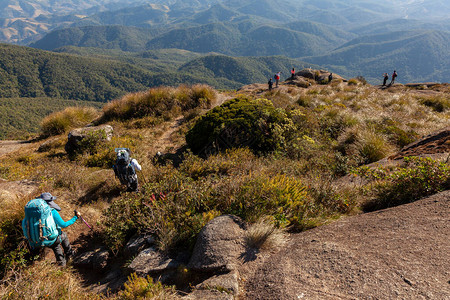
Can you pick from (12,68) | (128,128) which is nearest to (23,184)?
(128,128)

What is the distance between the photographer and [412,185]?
4.37 meters

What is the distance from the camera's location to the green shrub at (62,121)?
12820mm

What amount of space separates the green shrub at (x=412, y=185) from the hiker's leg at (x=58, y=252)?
6125mm

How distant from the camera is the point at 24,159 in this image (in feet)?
30.8

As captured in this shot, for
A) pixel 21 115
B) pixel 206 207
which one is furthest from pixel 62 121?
pixel 21 115

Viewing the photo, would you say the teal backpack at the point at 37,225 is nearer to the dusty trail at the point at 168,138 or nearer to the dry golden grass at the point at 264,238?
the dry golden grass at the point at 264,238

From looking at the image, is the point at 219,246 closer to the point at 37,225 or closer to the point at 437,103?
the point at 37,225

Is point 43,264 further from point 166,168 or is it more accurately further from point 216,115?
point 216,115

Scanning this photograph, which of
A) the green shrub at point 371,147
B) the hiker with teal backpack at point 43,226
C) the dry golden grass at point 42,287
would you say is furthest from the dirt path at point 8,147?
the green shrub at point 371,147

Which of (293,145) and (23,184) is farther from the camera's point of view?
(293,145)

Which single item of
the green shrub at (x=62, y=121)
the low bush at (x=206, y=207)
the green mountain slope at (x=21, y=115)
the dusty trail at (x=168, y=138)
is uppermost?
the low bush at (x=206, y=207)

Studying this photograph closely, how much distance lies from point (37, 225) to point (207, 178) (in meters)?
3.50

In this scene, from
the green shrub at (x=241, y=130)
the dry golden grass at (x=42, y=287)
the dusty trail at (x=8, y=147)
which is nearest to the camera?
the dry golden grass at (x=42, y=287)

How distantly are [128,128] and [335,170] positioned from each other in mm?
10532
